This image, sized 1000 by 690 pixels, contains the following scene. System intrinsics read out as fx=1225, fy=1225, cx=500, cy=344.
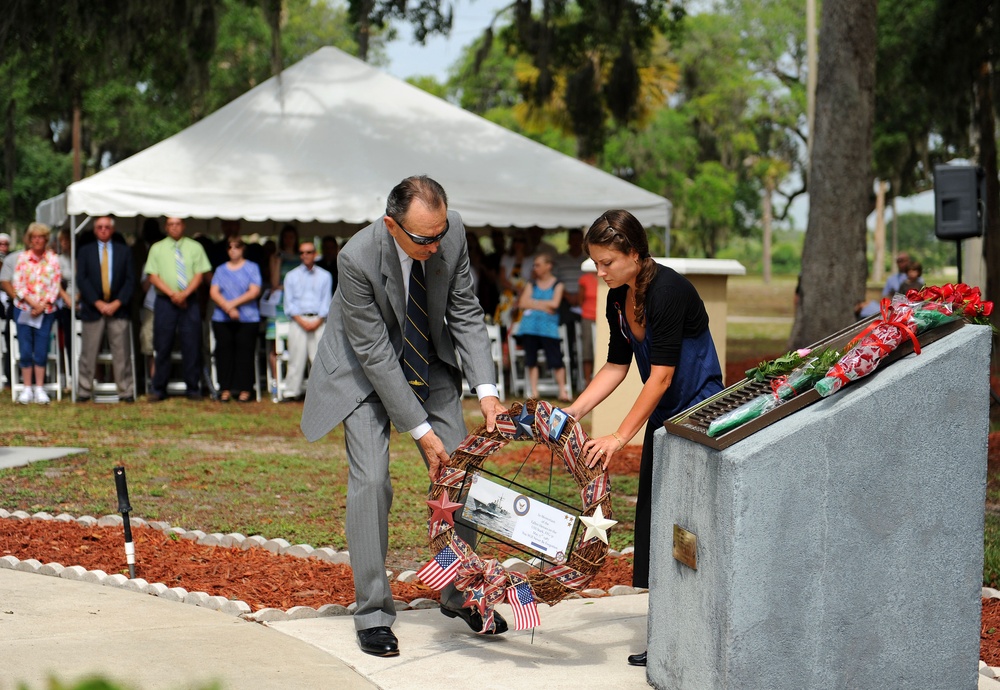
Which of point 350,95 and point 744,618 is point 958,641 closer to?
point 744,618

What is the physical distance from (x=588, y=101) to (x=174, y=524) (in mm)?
15905

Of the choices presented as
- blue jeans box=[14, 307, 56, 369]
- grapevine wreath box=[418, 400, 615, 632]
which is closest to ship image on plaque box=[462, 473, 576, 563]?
grapevine wreath box=[418, 400, 615, 632]

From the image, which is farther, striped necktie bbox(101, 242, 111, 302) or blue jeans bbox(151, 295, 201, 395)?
blue jeans bbox(151, 295, 201, 395)

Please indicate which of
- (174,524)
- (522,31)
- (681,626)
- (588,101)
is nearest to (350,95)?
(522,31)

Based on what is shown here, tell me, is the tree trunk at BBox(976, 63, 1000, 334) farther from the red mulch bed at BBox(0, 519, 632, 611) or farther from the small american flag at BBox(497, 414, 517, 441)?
the small american flag at BBox(497, 414, 517, 441)

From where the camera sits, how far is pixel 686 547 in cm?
432

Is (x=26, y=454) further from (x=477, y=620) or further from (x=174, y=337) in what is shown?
(x=477, y=620)

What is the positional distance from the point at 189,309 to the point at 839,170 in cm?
823

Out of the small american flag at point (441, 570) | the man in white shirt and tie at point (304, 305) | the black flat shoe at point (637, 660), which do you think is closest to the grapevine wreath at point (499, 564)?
the small american flag at point (441, 570)

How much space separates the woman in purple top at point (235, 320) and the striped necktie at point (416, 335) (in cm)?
925

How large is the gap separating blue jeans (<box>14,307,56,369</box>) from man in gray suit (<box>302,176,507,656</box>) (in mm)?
9622

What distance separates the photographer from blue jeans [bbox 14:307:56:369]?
1379 centimetres

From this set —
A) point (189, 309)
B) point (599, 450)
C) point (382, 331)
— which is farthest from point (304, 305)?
point (599, 450)

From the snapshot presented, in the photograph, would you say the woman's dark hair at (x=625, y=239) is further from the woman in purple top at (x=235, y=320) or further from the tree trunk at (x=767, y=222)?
the tree trunk at (x=767, y=222)
